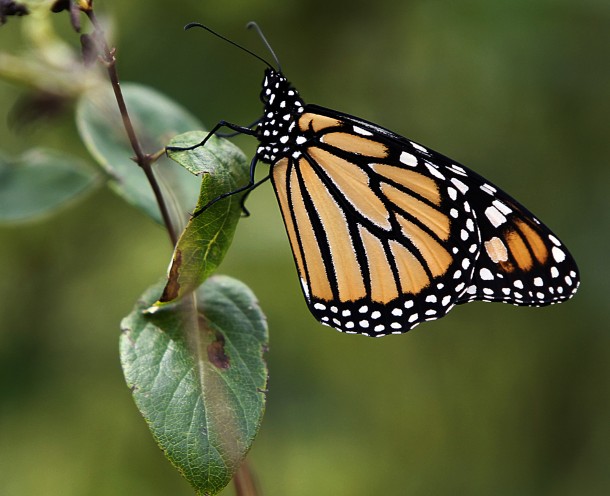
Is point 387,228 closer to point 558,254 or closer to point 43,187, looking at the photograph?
point 558,254

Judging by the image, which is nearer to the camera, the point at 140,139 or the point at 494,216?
the point at 140,139

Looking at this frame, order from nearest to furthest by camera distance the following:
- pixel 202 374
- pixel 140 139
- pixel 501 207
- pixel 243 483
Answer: pixel 202 374 < pixel 243 483 < pixel 140 139 < pixel 501 207

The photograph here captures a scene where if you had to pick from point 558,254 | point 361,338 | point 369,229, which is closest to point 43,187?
point 369,229

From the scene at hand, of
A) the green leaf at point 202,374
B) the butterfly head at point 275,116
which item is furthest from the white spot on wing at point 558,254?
the green leaf at point 202,374

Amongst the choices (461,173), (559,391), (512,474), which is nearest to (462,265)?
(461,173)

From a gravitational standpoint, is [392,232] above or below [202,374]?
above

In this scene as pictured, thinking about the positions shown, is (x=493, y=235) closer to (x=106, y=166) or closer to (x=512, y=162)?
(x=106, y=166)
